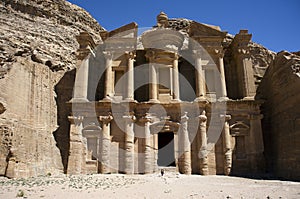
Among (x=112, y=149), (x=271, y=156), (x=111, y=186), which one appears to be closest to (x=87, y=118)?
(x=112, y=149)

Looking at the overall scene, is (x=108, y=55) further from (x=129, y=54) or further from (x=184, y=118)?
(x=184, y=118)

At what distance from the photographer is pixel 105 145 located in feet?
60.3

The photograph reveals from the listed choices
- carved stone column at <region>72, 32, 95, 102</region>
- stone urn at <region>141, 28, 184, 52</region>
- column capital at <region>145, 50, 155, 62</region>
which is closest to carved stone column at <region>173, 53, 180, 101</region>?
stone urn at <region>141, 28, 184, 52</region>

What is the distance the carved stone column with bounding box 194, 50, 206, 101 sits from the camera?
19877 mm

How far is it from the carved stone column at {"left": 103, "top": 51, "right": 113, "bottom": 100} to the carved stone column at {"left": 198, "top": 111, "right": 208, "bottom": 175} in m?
6.81

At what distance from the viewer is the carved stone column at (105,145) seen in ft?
58.6

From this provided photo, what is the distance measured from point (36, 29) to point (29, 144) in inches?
501

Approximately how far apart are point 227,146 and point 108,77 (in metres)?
9.92

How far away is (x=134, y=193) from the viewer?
Answer: 10742 mm

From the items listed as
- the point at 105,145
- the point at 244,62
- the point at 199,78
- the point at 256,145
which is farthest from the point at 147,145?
the point at 244,62

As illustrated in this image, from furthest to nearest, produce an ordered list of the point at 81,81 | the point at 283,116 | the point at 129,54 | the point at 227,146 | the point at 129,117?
the point at 129,54 → the point at 81,81 → the point at 129,117 → the point at 227,146 → the point at 283,116

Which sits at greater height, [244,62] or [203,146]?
[244,62]

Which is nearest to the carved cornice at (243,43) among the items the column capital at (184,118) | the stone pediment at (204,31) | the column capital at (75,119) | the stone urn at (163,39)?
the stone pediment at (204,31)

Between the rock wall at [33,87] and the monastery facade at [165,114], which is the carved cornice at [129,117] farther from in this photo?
the rock wall at [33,87]
